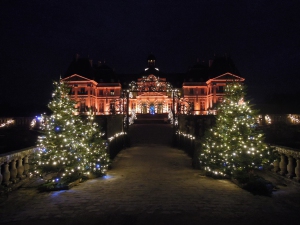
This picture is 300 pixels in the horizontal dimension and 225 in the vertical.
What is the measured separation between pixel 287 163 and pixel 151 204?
15.4ft

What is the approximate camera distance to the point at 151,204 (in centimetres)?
705

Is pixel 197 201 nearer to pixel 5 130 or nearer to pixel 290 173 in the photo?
pixel 290 173

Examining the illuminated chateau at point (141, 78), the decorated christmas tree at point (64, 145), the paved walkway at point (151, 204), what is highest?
the illuminated chateau at point (141, 78)

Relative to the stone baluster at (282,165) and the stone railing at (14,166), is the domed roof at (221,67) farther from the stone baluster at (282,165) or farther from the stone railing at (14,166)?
the stone railing at (14,166)

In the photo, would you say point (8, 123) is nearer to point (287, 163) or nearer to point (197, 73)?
point (287, 163)

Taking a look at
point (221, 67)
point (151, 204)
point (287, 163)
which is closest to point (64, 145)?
point (151, 204)

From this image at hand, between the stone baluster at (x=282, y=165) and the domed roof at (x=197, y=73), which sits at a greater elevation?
the domed roof at (x=197, y=73)

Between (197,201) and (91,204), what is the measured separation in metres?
2.39

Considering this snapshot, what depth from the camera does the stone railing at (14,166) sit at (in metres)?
8.01

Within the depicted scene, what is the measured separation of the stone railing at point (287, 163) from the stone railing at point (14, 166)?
7.19m

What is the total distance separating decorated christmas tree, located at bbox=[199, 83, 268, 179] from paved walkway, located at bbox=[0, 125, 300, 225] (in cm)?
55

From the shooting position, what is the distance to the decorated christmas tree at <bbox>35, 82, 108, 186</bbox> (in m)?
9.26

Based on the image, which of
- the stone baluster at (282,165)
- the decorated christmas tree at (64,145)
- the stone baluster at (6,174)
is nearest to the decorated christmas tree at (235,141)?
the stone baluster at (282,165)

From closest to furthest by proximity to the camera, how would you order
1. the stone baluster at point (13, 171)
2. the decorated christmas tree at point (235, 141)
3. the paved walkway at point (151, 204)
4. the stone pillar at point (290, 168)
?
the paved walkway at point (151, 204)
the stone baluster at point (13, 171)
the stone pillar at point (290, 168)
the decorated christmas tree at point (235, 141)
